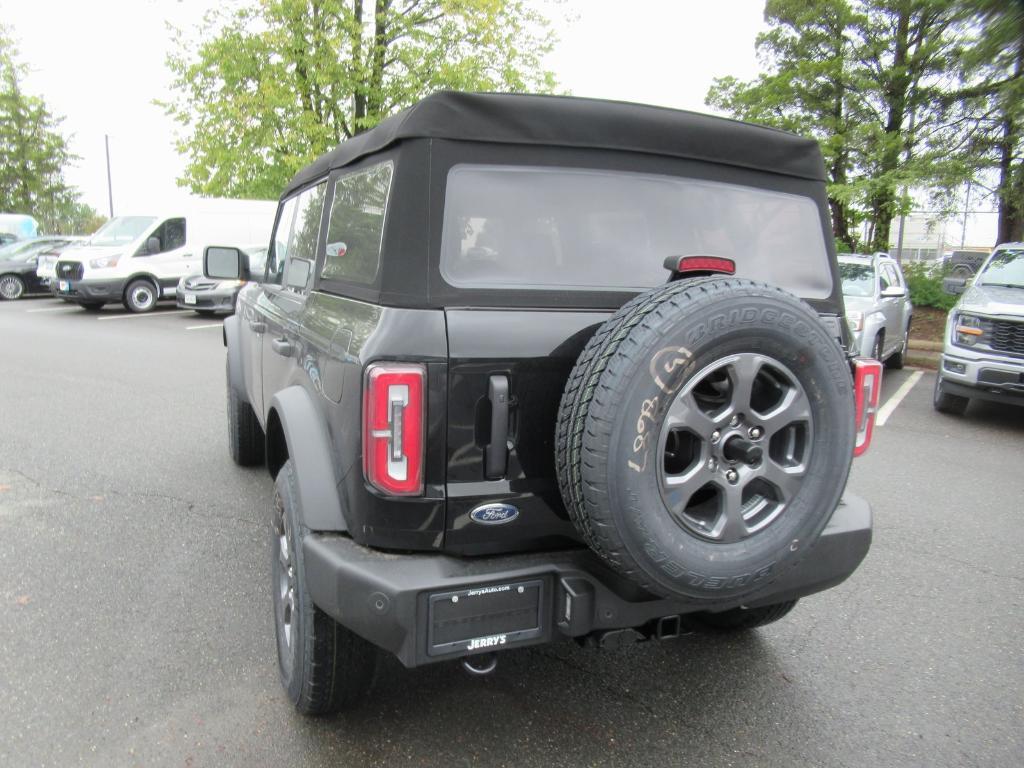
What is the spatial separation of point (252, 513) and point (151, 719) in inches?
79.8

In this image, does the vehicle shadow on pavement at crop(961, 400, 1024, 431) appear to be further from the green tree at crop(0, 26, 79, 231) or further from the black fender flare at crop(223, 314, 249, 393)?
the green tree at crop(0, 26, 79, 231)

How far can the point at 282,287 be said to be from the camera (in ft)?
12.3

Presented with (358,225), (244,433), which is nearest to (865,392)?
(358,225)

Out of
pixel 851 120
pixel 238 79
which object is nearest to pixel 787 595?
pixel 851 120

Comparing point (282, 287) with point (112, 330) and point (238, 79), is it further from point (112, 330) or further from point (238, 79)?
point (238, 79)

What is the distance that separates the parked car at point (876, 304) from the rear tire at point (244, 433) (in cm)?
587

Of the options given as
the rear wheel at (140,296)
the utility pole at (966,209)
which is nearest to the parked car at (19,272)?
the rear wheel at (140,296)

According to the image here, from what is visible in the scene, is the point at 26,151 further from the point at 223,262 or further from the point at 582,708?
the point at 582,708

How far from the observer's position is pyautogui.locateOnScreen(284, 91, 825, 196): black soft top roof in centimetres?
228

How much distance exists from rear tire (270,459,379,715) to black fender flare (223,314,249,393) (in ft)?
7.77

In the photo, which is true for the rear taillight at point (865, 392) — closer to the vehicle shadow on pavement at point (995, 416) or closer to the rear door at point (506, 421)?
the rear door at point (506, 421)

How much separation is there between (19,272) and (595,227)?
20665 millimetres

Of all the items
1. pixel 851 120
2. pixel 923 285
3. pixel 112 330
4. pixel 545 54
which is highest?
pixel 545 54

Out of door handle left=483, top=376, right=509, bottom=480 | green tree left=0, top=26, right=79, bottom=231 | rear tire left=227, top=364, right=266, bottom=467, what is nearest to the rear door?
door handle left=483, top=376, right=509, bottom=480
